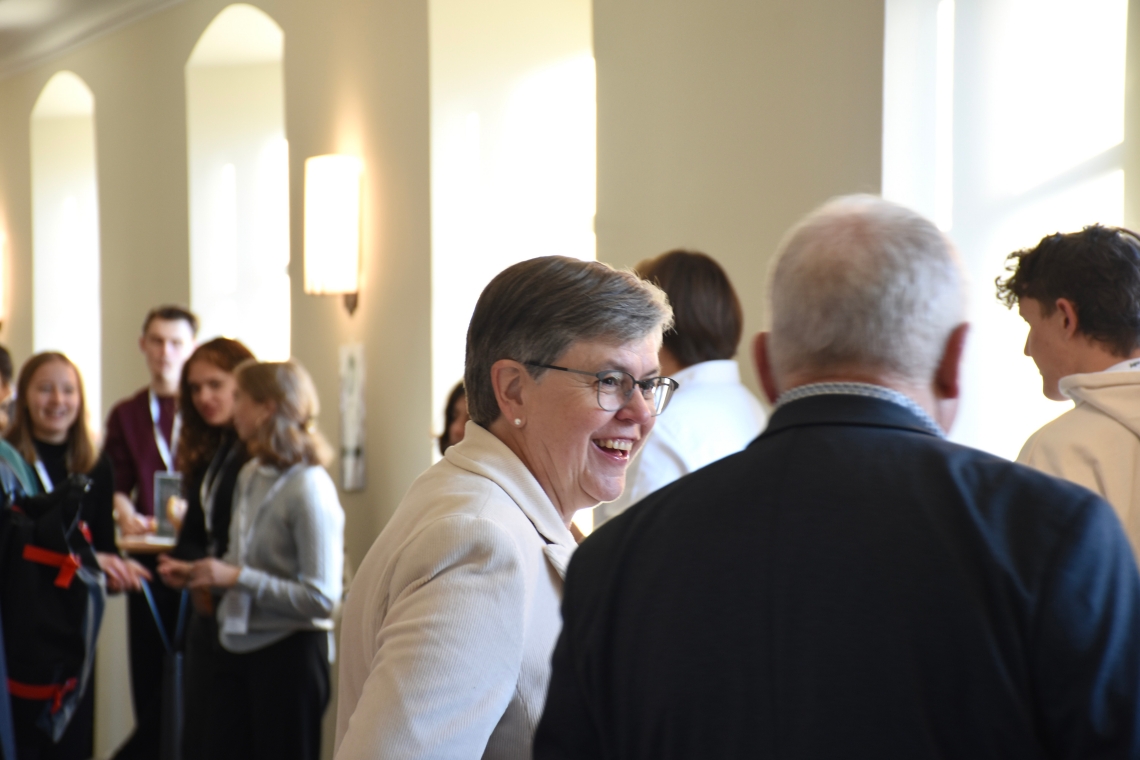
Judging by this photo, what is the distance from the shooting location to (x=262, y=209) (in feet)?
23.0

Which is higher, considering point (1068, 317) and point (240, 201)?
point (240, 201)

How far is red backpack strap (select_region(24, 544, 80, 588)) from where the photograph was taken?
12.4 ft

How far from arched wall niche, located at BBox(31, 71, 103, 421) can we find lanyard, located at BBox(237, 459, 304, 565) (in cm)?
548

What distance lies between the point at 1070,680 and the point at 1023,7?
8.28 feet

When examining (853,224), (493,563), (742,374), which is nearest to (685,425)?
(742,374)

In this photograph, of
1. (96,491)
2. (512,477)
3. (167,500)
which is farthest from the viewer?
(167,500)

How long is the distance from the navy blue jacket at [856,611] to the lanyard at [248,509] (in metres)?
2.85

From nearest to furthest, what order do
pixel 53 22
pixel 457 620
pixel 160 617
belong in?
1. pixel 457 620
2. pixel 160 617
3. pixel 53 22

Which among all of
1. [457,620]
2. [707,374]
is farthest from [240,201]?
[457,620]

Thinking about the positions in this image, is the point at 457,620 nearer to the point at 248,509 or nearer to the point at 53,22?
the point at 248,509

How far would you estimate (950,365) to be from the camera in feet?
3.40

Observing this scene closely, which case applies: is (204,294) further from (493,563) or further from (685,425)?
(493,563)

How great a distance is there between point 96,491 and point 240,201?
2702 millimetres

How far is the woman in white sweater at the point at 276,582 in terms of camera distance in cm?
371
